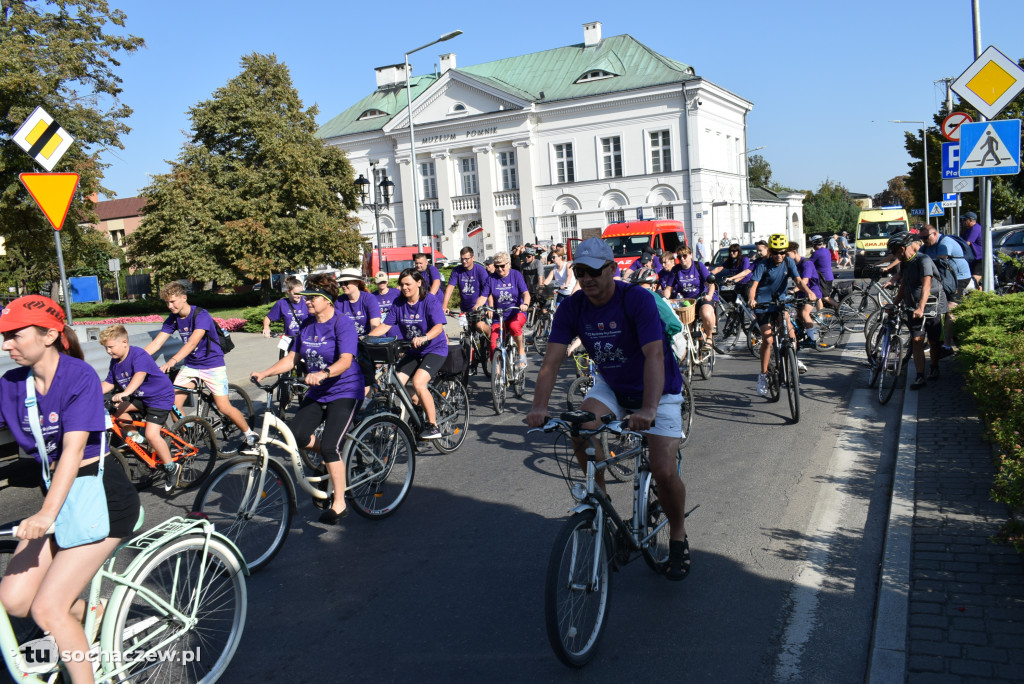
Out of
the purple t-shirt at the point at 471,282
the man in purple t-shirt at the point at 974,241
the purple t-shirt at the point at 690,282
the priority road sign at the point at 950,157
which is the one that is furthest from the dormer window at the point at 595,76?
the purple t-shirt at the point at 471,282

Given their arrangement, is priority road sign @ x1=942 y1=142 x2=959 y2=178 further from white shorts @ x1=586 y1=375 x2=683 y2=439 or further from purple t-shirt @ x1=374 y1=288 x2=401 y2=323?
white shorts @ x1=586 y1=375 x2=683 y2=439

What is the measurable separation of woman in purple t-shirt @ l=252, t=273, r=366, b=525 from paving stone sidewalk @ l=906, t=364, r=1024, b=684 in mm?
3548

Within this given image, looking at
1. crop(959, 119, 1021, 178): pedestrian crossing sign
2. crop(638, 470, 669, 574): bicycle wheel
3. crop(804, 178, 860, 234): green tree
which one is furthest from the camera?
crop(804, 178, 860, 234): green tree

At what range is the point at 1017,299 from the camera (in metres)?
9.43

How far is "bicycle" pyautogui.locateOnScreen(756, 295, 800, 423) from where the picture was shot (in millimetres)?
8508

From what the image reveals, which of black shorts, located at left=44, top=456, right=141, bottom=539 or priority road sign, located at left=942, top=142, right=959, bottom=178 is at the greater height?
priority road sign, located at left=942, top=142, right=959, bottom=178

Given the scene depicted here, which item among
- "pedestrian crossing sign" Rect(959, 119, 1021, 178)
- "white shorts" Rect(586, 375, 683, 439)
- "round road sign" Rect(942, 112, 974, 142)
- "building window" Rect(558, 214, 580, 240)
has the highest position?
"building window" Rect(558, 214, 580, 240)

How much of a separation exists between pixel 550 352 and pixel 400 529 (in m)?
2.19

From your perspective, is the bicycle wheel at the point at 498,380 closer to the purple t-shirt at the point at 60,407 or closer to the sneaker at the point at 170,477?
Result: the sneaker at the point at 170,477

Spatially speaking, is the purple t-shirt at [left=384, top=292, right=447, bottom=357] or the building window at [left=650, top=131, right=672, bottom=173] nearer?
the purple t-shirt at [left=384, top=292, right=447, bottom=357]

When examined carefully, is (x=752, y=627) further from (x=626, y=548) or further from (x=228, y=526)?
(x=228, y=526)

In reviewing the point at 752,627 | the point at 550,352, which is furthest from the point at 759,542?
the point at 550,352

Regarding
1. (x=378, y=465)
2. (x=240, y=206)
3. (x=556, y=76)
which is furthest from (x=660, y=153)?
(x=378, y=465)

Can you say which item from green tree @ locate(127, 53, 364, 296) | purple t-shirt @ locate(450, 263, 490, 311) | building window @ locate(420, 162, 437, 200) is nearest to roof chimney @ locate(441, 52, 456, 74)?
building window @ locate(420, 162, 437, 200)
